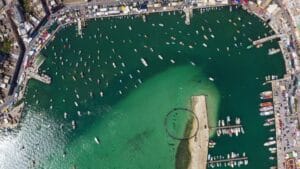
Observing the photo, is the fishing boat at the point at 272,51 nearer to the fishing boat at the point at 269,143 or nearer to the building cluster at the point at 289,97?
the building cluster at the point at 289,97

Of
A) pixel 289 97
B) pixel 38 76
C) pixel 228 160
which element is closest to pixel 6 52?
pixel 38 76

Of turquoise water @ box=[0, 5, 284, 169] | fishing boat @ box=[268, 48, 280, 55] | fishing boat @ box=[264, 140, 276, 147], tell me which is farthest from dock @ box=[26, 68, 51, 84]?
fishing boat @ box=[264, 140, 276, 147]

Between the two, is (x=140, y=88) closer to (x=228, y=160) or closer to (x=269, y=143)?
(x=228, y=160)

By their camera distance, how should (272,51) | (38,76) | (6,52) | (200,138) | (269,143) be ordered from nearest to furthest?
(269,143) < (272,51) < (200,138) < (6,52) < (38,76)

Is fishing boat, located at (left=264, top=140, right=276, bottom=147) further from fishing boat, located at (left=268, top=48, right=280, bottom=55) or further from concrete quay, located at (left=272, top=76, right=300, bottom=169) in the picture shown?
fishing boat, located at (left=268, top=48, right=280, bottom=55)

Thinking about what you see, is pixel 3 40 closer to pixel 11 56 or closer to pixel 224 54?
pixel 11 56

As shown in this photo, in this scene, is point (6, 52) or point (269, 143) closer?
point (269, 143)
